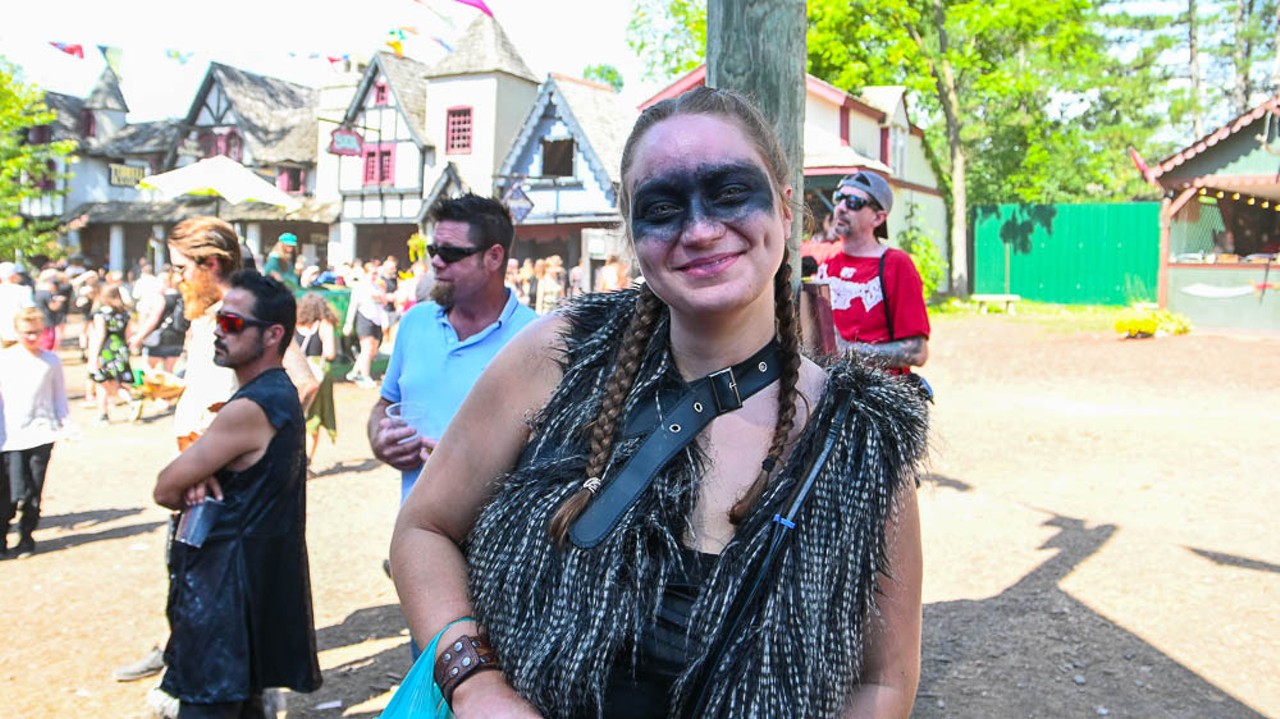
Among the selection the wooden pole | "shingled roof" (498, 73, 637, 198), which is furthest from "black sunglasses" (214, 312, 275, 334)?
"shingled roof" (498, 73, 637, 198)

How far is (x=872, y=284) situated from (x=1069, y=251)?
1032 inches

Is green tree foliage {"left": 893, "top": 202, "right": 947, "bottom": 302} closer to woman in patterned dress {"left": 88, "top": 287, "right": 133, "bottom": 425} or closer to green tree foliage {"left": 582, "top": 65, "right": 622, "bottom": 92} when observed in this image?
woman in patterned dress {"left": 88, "top": 287, "right": 133, "bottom": 425}

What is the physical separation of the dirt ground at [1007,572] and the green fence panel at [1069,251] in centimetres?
1712

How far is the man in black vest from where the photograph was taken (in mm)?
3561

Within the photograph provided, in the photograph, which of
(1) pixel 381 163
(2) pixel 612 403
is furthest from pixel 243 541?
(1) pixel 381 163

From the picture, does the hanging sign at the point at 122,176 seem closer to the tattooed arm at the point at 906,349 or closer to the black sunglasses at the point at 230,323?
the black sunglasses at the point at 230,323

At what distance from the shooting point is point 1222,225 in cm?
2441

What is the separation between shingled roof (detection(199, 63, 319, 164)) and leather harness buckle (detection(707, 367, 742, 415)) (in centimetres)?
3800

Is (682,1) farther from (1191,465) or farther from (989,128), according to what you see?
(1191,465)

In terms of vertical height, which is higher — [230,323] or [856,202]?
[856,202]

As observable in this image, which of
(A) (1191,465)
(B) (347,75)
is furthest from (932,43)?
(A) (1191,465)

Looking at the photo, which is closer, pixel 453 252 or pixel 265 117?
pixel 453 252

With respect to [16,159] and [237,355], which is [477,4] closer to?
[237,355]

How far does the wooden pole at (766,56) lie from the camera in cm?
283
